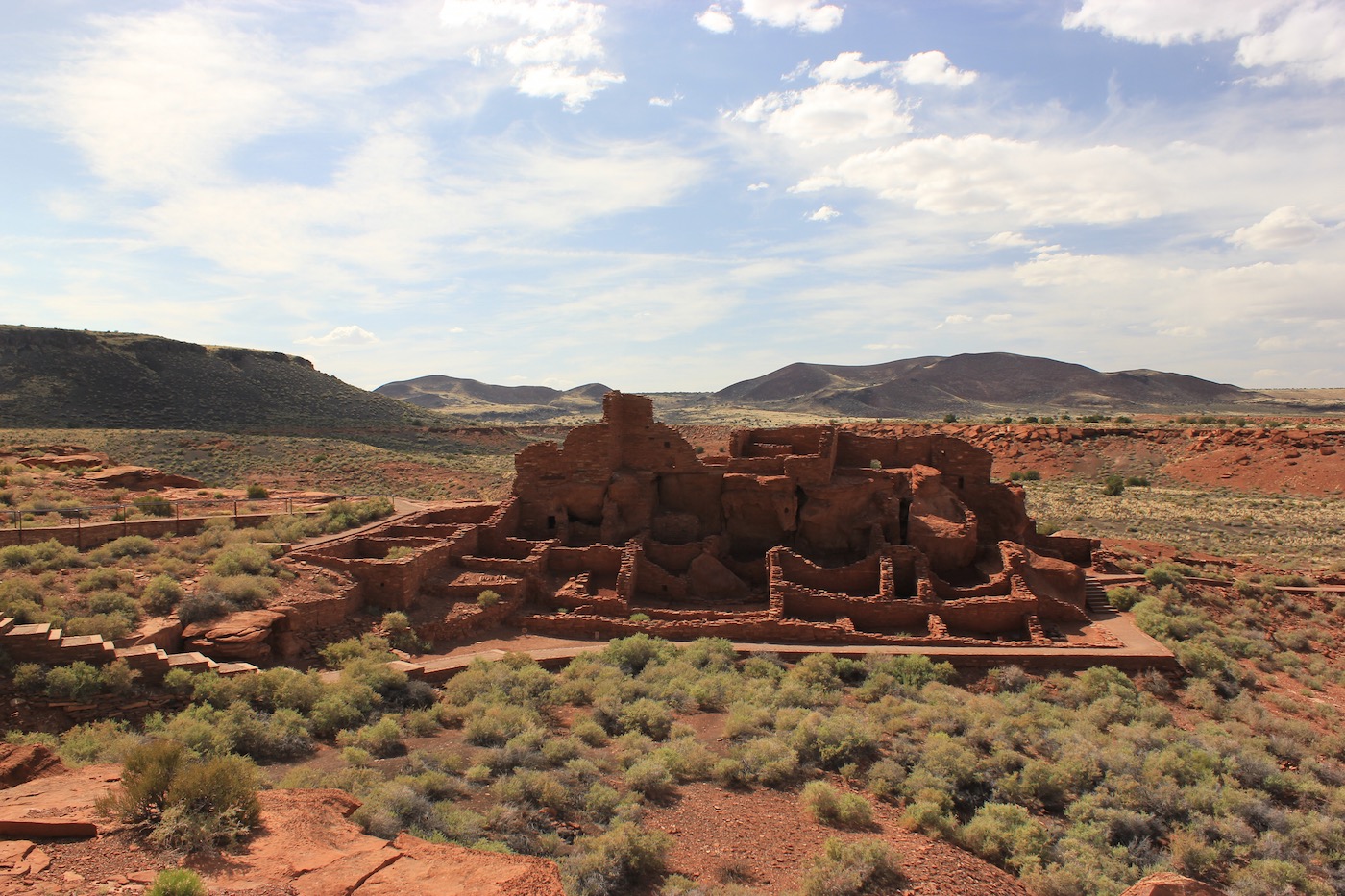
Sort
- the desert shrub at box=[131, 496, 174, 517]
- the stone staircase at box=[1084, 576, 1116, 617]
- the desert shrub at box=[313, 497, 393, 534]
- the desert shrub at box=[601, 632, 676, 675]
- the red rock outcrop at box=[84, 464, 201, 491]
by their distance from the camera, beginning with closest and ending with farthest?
1. the desert shrub at box=[601, 632, 676, 675]
2. the stone staircase at box=[1084, 576, 1116, 617]
3. the desert shrub at box=[131, 496, 174, 517]
4. the desert shrub at box=[313, 497, 393, 534]
5. the red rock outcrop at box=[84, 464, 201, 491]

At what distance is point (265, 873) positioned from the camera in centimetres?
482

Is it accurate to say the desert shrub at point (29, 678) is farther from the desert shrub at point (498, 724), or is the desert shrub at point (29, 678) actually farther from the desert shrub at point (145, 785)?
the desert shrub at point (498, 724)

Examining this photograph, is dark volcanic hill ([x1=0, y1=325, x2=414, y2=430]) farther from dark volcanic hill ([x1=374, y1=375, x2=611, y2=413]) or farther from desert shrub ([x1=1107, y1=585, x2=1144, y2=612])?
dark volcanic hill ([x1=374, y1=375, x2=611, y2=413])

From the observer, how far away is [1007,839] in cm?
777

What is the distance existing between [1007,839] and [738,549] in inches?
464

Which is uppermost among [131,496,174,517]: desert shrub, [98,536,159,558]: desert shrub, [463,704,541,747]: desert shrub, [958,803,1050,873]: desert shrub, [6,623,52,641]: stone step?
[131,496,174,517]: desert shrub

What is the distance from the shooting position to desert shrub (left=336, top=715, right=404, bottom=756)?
9.34 meters

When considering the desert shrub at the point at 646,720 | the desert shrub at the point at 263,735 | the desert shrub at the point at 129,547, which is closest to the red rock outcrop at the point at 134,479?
the desert shrub at the point at 129,547

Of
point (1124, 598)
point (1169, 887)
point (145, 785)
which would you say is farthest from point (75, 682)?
point (1124, 598)

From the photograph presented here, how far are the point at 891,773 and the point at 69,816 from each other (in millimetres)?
8251

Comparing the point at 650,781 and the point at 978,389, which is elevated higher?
the point at 978,389

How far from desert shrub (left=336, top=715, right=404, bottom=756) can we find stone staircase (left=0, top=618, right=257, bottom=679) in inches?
98.2

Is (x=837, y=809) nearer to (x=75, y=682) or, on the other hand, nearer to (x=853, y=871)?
(x=853, y=871)

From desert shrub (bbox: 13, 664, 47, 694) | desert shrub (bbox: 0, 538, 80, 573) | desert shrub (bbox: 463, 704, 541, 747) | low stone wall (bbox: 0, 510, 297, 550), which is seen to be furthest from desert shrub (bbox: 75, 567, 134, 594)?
desert shrub (bbox: 463, 704, 541, 747)
